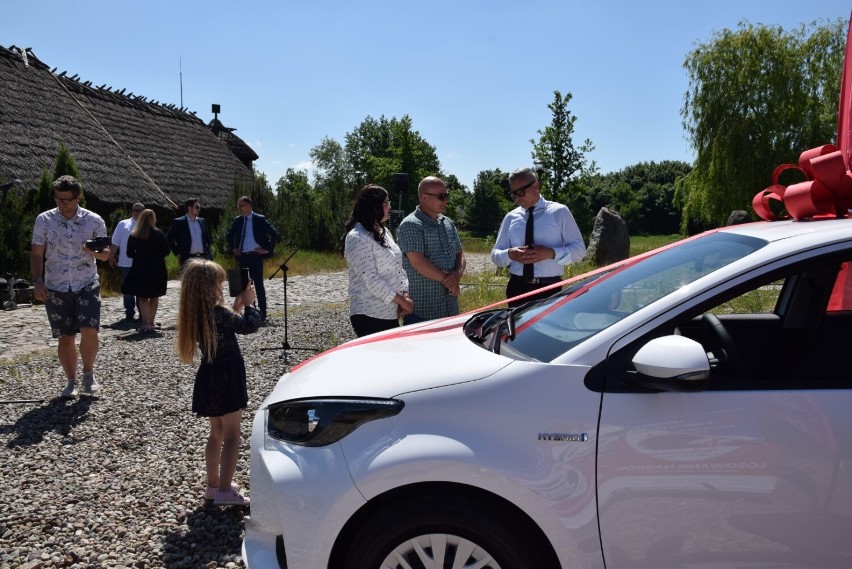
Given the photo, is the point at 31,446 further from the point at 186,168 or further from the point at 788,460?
the point at 186,168

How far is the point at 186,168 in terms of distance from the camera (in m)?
28.0

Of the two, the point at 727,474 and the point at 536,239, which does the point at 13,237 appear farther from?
the point at 727,474

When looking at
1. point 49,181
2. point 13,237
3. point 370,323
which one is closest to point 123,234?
point 13,237

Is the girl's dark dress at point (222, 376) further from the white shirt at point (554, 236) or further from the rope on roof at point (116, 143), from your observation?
the rope on roof at point (116, 143)

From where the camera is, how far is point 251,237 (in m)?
10.7

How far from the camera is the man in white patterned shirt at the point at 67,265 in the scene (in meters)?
6.00

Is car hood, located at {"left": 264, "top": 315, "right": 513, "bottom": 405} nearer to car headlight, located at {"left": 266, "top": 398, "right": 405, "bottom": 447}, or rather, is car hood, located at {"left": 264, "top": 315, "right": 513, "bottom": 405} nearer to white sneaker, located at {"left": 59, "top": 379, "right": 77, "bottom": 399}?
car headlight, located at {"left": 266, "top": 398, "right": 405, "bottom": 447}

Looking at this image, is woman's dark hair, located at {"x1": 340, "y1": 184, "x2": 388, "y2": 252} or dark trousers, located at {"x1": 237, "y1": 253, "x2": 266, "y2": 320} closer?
woman's dark hair, located at {"x1": 340, "y1": 184, "x2": 388, "y2": 252}

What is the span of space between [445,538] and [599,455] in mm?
559

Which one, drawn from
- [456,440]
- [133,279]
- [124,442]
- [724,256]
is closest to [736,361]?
[724,256]

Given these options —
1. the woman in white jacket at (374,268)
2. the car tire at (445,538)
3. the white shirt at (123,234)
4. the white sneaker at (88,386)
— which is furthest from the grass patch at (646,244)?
the car tire at (445,538)

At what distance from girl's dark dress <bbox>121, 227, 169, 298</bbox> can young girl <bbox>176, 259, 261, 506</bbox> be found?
638cm

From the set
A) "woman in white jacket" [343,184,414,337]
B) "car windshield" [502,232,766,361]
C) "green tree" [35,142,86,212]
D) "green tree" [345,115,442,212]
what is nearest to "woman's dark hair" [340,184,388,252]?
"woman in white jacket" [343,184,414,337]

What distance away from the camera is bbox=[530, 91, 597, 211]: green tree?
1095 inches
